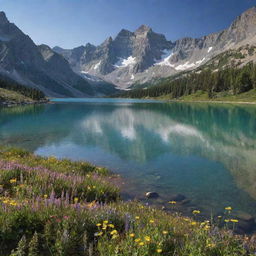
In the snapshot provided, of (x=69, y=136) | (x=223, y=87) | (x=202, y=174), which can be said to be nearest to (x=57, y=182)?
(x=202, y=174)

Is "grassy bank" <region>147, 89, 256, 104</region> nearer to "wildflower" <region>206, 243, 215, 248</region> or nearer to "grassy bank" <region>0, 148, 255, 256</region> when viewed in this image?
"grassy bank" <region>0, 148, 255, 256</region>

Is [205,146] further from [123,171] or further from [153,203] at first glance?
[153,203]

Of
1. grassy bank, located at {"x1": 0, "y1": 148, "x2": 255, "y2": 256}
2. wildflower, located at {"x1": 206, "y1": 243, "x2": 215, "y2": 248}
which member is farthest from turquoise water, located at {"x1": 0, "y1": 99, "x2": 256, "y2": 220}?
wildflower, located at {"x1": 206, "y1": 243, "x2": 215, "y2": 248}

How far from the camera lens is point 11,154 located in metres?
17.1

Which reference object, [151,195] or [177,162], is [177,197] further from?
[177,162]

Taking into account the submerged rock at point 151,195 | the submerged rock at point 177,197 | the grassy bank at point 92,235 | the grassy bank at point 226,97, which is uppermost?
the grassy bank at point 226,97

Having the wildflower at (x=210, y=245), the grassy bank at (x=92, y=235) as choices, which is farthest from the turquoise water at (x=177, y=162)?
the wildflower at (x=210, y=245)

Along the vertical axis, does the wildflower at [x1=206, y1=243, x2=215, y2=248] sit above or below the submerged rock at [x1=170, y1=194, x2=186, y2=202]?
above

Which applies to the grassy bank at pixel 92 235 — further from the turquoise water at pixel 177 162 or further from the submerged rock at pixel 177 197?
the submerged rock at pixel 177 197

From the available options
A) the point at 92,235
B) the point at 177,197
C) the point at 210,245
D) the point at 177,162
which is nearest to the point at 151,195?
the point at 177,197

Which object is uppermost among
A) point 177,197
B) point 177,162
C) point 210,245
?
point 210,245

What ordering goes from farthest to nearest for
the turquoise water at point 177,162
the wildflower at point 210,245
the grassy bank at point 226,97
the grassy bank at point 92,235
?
the grassy bank at point 226,97 → the turquoise water at point 177,162 → the wildflower at point 210,245 → the grassy bank at point 92,235

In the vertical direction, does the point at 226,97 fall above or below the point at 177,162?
above

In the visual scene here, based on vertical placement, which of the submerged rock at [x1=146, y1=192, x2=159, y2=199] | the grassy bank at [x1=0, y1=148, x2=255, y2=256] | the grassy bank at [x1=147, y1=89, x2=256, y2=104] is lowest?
the submerged rock at [x1=146, y1=192, x2=159, y2=199]
